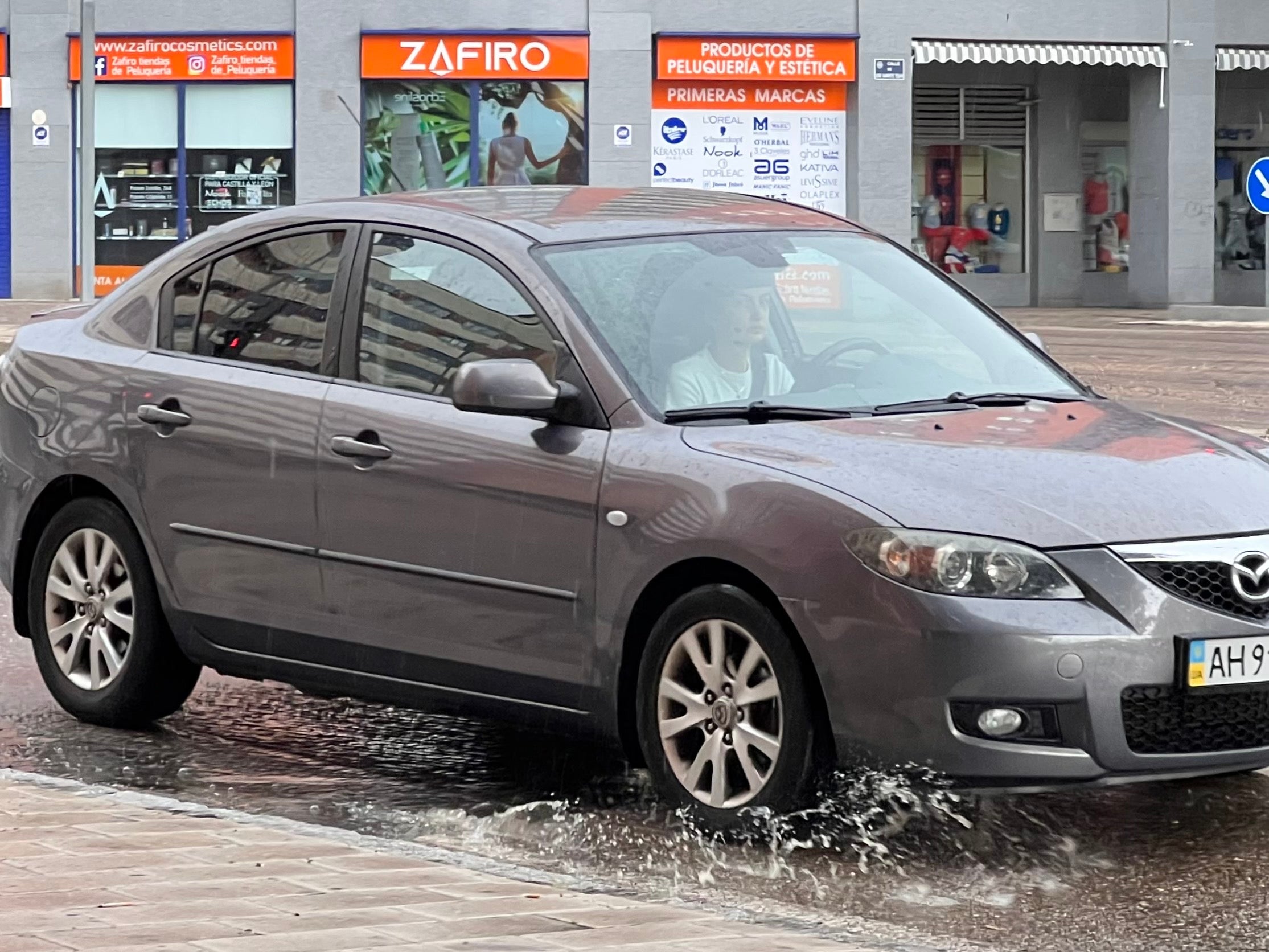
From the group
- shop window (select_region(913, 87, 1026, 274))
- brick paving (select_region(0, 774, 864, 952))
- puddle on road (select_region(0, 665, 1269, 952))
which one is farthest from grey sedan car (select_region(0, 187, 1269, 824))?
shop window (select_region(913, 87, 1026, 274))

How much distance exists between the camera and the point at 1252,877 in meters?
5.31

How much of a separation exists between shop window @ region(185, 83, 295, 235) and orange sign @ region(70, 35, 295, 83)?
0.22 metres

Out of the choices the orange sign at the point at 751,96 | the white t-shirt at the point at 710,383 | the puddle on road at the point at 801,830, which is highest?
the orange sign at the point at 751,96

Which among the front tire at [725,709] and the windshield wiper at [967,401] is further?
the windshield wiper at [967,401]

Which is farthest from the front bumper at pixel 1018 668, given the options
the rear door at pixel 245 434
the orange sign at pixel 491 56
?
the orange sign at pixel 491 56

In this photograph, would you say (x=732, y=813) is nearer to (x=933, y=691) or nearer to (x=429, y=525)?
(x=933, y=691)

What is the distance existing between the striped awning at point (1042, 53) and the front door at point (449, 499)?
98.7ft

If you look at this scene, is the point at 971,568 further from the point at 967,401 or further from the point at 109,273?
the point at 109,273

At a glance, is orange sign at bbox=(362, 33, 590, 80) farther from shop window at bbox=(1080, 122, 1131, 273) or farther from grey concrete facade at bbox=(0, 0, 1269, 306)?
shop window at bbox=(1080, 122, 1131, 273)

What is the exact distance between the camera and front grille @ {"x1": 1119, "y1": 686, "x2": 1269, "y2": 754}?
5270 mm

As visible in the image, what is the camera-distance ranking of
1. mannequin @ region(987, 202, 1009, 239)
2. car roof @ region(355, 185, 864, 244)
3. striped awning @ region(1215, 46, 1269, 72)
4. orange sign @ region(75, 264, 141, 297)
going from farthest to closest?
1. mannequin @ region(987, 202, 1009, 239)
2. striped awning @ region(1215, 46, 1269, 72)
3. orange sign @ region(75, 264, 141, 297)
4. car roof @ region(355, 185, 864, 244)

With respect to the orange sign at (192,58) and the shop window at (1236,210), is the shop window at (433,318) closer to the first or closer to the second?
the orange sign at (192,58)

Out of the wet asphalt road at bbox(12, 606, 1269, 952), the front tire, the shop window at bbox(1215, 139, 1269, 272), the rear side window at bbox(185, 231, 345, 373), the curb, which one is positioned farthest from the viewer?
the shop window at bbox(1215, 139, 1269, 272)

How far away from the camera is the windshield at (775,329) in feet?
20.1
